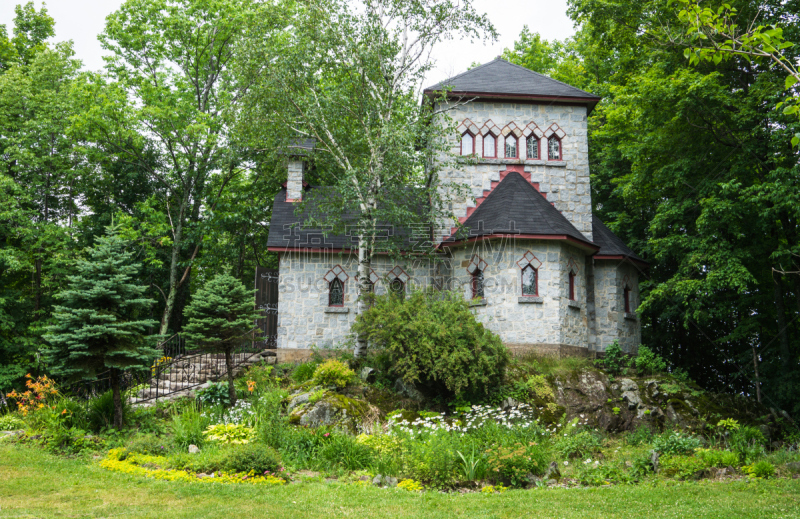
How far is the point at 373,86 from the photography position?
15.3m

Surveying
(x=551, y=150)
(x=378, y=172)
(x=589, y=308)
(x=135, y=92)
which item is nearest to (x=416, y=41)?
(x=378, y=172)

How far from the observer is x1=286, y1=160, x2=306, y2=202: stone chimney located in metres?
18.4

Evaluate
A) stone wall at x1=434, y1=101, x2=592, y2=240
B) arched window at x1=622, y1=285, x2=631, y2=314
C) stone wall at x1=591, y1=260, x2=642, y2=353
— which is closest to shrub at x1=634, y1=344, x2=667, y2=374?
stone wall at x1=591, y1=260, x2=642, y2=353

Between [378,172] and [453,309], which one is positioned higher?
[378,172]

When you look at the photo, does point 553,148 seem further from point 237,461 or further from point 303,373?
point 237,461

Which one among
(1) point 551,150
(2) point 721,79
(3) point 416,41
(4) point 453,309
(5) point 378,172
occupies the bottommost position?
(4) point 453,309

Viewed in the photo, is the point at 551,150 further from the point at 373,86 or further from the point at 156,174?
the point at 156,174

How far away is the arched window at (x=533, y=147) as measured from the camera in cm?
1795

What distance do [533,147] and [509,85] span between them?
7.17 ft

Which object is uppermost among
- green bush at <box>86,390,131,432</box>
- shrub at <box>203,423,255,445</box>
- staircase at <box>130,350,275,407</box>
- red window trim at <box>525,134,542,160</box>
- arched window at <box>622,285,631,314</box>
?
red window trim at <box>525,134,542,160</box>

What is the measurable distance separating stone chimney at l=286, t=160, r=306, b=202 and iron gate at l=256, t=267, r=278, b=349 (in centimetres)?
267

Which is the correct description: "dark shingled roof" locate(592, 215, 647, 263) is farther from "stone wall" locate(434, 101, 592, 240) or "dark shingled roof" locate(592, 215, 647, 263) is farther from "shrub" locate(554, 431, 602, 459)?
"shrub" locate(554, 431, 602, 459)

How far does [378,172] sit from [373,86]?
247 cm

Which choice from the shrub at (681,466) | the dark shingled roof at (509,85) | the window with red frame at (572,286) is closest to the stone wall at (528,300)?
the window with red frame at (572,286)
